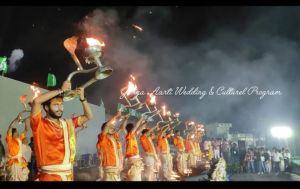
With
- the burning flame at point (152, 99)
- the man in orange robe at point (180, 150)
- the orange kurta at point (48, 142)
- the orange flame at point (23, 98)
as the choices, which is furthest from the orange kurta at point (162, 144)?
the orange kurta at point (48, 142)

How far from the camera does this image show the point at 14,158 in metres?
7.10

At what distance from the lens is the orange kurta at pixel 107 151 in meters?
6.27

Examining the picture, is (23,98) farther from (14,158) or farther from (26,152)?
Answer: (14,158)

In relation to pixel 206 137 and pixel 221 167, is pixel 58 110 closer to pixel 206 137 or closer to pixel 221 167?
pixel 221 167

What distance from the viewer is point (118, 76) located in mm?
8367

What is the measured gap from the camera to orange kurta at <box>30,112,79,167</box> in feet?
14.5

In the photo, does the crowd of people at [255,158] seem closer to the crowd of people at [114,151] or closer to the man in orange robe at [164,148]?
the crowd of people at [114,151]

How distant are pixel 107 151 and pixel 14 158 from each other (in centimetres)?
196

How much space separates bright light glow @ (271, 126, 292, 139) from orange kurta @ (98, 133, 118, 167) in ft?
11.0

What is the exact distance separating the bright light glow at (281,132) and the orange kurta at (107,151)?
3.35m

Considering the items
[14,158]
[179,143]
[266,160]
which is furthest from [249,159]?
[14,158]

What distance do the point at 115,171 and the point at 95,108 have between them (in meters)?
4.49

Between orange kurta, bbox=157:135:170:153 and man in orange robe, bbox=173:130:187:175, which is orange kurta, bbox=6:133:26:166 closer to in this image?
orange kurta, bbox=157:135:170:153
